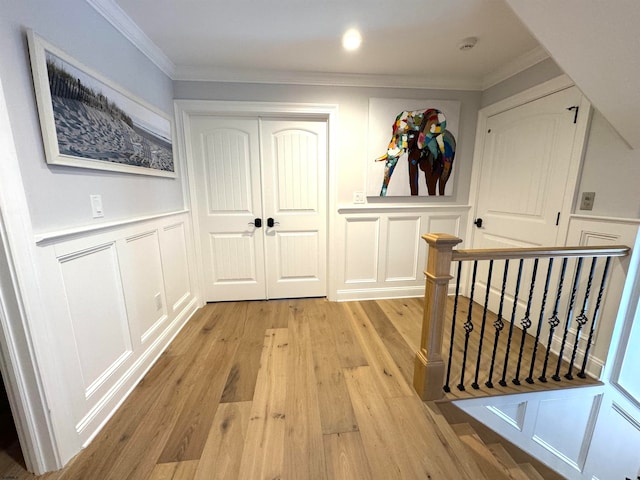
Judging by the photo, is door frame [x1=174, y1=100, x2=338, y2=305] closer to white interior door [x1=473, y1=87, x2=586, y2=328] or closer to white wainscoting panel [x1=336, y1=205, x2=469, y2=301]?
white wainscoting panel [x1=336, y1=205, x2=469, y2=301]

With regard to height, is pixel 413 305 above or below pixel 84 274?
below

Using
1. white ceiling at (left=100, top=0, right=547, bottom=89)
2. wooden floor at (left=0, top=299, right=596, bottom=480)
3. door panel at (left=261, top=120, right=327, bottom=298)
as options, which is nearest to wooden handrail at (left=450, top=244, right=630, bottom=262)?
wooden floor at (left=0, top=299, right=596, bottom=480)

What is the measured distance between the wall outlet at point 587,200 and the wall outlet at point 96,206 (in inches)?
122

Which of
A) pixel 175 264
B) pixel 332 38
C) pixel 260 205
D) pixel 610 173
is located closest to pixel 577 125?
pixel 610 173

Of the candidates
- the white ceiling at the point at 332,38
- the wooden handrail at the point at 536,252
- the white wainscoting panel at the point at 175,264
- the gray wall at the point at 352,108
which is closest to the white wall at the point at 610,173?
the wooden handrail at the point at 536,252

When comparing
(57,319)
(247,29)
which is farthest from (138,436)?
(247,29)

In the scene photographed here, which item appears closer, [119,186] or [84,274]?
[84,274]

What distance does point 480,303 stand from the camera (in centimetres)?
279

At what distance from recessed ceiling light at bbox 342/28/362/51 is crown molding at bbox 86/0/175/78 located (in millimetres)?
1405

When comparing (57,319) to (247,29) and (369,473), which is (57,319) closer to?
(369,473)

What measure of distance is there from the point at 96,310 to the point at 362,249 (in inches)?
88.0

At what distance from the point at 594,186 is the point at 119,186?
3.10 meters

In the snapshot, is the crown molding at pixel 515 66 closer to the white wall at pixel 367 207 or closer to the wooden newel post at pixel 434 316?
the white wall at pixel 367 207

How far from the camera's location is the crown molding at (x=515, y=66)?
1959 millimetres
